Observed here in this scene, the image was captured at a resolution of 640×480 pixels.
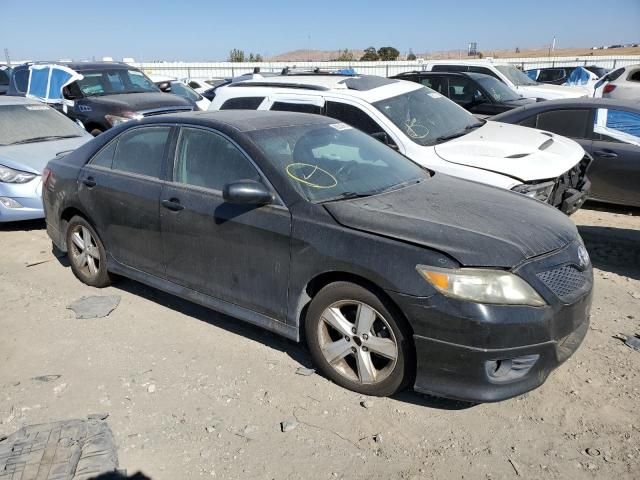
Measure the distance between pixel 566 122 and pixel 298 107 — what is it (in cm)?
363

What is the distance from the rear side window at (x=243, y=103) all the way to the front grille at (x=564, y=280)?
14.2 feet

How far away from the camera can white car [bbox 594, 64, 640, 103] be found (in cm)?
1241

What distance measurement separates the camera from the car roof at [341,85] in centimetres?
620

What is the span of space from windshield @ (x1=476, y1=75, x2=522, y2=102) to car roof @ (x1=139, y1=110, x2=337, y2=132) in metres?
7.45

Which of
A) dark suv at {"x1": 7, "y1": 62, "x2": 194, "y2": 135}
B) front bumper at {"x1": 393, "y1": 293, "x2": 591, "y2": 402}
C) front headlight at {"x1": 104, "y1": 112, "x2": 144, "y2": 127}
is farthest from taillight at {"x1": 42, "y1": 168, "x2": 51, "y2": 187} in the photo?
front headlight at {"x1": 104, "y1": 112, "x2": 144, "y2": 127}

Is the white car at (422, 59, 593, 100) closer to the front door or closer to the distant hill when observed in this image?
the front door

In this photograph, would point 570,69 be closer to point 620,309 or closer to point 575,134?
point 575,134

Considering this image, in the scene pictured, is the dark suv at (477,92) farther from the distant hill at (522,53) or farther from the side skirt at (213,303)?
the distant hill at (522,53)

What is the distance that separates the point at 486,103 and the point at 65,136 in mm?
7424

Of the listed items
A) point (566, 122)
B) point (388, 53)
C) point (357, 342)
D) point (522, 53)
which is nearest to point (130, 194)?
point (357, 342)

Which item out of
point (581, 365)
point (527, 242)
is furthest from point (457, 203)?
point (581, 365)

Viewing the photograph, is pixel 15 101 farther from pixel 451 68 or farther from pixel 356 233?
pixel 451 68

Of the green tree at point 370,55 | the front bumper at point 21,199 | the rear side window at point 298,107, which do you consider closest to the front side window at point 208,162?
the rear side window at point 298,107

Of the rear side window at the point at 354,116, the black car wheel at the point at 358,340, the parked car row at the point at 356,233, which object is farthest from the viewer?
the rear side window at the point at 354,116
